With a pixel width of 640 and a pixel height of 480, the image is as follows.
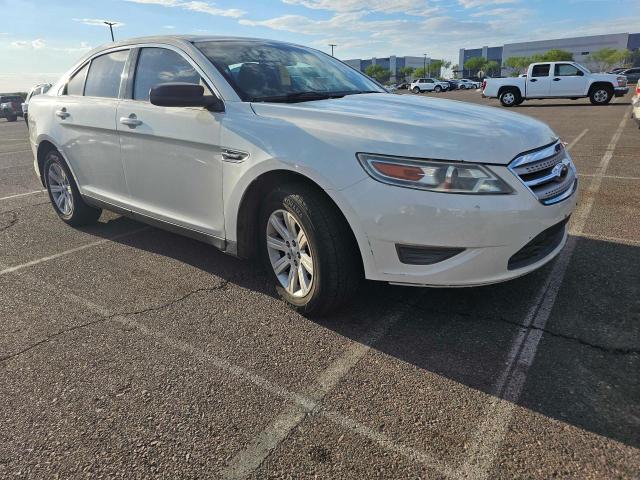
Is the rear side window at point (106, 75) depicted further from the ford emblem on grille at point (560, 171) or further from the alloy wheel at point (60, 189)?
the ford emblem on grille at point (560, 171)

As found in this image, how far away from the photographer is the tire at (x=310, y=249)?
9.02 ft

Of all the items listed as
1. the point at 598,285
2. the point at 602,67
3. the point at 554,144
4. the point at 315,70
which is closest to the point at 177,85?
the point at 315,70

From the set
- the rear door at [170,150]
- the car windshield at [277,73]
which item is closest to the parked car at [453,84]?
the car windshield at [277,73]

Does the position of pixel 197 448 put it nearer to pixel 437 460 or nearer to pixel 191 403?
pixel 191 403

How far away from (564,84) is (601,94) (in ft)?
5.33

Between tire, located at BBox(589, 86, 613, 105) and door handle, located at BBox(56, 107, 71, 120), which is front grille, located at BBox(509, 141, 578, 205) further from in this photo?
tire, located at BBox(589, 86, 613, 105)

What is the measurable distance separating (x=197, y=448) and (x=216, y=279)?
179 centimetres

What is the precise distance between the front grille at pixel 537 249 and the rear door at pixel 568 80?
21.5 m

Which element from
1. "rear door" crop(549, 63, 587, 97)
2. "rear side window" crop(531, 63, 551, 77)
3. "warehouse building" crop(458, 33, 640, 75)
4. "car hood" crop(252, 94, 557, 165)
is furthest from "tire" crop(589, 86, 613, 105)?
"warehouse building" crop(458, 33, 640, 75)

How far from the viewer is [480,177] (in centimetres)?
246

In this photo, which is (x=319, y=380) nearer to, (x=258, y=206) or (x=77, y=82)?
(x=258, y=206)

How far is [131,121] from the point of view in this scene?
3.75 m

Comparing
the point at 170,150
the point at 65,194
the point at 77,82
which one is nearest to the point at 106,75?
the point at 77,82

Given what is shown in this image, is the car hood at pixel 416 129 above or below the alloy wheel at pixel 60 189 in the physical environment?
above
